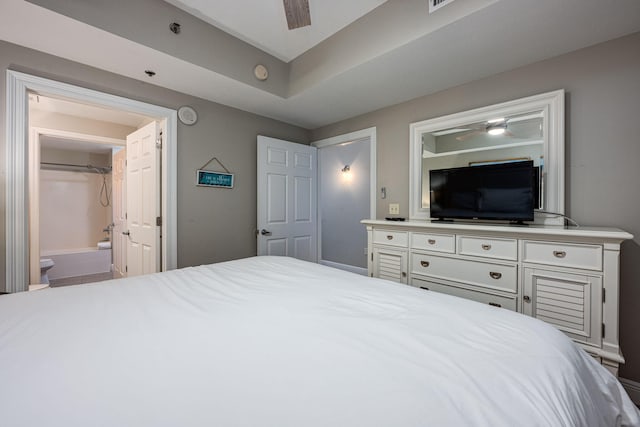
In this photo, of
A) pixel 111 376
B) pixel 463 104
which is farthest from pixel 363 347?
pixel 463 104

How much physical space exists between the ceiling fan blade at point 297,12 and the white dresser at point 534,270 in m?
1.67

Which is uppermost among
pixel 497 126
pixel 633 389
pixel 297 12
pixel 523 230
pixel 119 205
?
pixel 297 12

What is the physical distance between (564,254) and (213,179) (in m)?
3.00

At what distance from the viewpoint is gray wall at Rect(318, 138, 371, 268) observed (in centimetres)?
452

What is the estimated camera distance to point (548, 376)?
64 cm

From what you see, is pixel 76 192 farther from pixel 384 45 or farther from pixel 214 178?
pixel 384 45

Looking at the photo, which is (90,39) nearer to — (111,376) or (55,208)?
(111,376)

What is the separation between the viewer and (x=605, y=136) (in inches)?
70.6

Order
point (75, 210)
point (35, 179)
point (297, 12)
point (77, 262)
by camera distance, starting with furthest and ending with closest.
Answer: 1. point (75, 210)
2. point (77, 262)
3. point (35, 179)
4. point (297, 12)

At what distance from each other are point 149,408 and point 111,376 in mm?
184

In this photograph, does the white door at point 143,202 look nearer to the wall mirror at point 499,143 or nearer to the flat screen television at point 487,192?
the wall mirror at point 499,143

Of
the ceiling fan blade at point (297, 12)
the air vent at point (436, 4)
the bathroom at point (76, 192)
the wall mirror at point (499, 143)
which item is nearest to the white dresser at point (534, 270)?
the wall mirror at point (499, 143)

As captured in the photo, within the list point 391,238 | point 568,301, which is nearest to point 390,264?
point 391,238

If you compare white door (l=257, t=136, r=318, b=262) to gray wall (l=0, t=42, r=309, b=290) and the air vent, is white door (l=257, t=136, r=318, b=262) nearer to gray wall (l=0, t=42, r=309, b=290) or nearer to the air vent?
gray wall (l=0, t=42, r=309, b=290)
